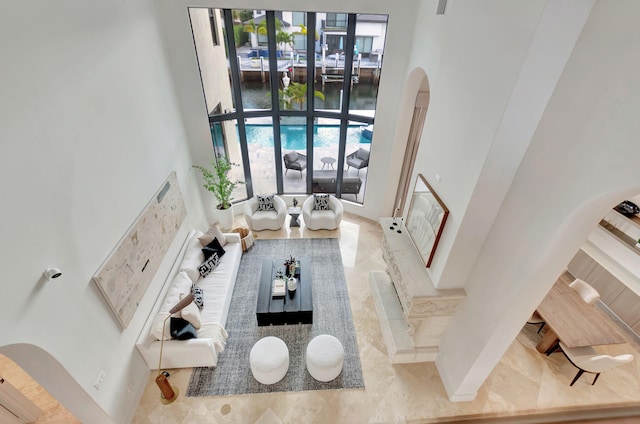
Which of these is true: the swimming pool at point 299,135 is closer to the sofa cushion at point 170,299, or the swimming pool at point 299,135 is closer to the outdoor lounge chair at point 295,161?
the outdoor lounge chair at point 295,161

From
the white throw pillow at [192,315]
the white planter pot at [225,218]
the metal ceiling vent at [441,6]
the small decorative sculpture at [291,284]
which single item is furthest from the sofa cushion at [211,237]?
the metal ceiling vent at [441,6]

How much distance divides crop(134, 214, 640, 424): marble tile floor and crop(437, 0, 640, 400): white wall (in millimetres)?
1139

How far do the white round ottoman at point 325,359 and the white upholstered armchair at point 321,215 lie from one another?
330cm

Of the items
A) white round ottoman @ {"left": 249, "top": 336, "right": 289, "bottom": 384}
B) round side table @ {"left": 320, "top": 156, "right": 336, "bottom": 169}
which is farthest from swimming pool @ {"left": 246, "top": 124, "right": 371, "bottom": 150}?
white round ottoman @ {"left": 249, "top": 336, "right": 289, "bottom": 384}

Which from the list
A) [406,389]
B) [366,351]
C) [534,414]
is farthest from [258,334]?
[534,414]

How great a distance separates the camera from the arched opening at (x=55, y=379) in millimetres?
2900

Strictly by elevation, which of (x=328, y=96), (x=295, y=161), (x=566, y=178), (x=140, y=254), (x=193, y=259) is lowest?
(x=193, y=259)

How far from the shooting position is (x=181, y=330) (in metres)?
4.57

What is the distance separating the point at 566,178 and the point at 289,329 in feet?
14.9

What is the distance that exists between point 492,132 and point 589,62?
0.82 m

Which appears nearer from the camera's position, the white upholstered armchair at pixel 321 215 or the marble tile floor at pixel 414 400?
the marble tile floor at pixel 414 400

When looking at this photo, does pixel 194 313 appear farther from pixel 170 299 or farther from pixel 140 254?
pixel 140 254

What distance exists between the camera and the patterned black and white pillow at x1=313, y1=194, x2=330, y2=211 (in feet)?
25.2

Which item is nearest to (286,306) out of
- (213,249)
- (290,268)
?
(290,268)
